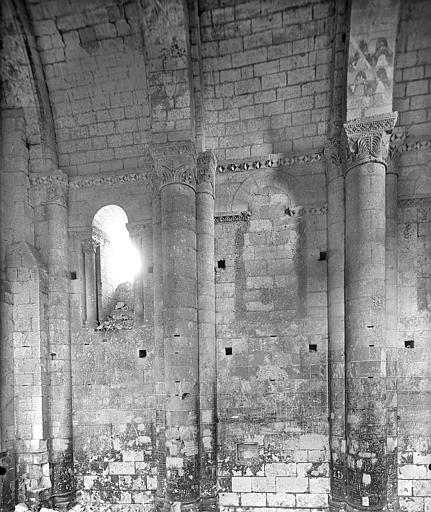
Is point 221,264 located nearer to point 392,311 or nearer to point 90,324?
point 90,324

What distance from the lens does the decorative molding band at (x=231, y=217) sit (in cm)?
749

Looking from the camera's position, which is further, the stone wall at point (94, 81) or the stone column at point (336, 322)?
the stone wall at point (94, 81)

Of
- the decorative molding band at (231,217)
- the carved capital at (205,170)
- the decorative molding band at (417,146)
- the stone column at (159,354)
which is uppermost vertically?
the decorative molding band at (417,146)

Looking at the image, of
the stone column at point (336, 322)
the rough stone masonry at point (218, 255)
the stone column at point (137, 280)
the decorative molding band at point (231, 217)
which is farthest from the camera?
the stone column at point (137, 280)

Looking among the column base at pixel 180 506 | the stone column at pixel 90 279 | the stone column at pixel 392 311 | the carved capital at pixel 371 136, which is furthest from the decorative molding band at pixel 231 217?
the column base at pixel 180 506

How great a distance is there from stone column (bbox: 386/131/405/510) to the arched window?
5148mm

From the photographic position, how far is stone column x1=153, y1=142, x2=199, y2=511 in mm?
6492

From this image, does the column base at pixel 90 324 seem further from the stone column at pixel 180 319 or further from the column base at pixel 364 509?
the column base at pixel 364 509

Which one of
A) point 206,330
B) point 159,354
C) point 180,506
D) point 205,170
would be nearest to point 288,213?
point 205,170

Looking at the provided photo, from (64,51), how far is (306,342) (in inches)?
305

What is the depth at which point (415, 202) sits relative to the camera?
22.4 feet

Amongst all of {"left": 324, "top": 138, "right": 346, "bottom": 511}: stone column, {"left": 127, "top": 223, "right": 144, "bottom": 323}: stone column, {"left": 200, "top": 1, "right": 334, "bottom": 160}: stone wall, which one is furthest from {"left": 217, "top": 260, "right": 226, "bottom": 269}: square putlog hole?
{"left": 200, "top": 1, "right": 334, "bottom": 160}: stone wall

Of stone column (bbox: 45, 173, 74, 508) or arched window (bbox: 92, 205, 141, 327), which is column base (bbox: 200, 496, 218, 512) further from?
arched window (bbox: 92, 205, 141, 327)

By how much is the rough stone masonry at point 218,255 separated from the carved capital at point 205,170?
4 cm
